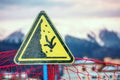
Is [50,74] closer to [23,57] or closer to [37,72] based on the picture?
[23,57]

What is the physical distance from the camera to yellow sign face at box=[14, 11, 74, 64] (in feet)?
8.72

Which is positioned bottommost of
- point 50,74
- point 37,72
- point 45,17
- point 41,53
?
point 37,72

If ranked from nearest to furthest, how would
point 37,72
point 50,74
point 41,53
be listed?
point 41,53 → point 50,74 → point 37,72

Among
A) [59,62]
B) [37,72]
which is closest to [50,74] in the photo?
[59,62]

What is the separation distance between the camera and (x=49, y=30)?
2.72 metres

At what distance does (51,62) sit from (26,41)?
0.23 m

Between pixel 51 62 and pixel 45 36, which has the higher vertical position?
pixel 45 36

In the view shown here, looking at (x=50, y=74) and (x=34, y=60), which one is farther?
(x=50, y=74)

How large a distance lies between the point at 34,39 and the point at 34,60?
5.8 inches

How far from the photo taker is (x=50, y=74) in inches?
113

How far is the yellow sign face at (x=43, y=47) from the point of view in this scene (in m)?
2.66

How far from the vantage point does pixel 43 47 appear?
265 cm

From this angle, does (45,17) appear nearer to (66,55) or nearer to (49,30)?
(49,30)

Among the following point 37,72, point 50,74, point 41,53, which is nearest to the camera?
point 41,53
